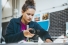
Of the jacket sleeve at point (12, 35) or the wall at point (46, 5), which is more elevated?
the wall at point (46, 5)

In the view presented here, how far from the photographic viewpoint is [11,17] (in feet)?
4.47

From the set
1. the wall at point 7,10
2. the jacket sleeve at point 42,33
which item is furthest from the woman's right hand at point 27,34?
the wall at point 7,10

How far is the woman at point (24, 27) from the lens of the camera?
134 cm

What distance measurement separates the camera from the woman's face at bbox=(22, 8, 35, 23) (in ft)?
4.51

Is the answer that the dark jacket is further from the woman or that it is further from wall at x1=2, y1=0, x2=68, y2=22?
wall at x1=2, y1=0, x2=68, y2=22

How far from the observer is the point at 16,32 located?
4.43ft

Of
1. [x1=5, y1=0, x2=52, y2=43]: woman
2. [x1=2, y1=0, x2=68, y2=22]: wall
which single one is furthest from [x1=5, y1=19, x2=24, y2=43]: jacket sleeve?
[x1=2, y1=0, x2=68, y2=22]: wall

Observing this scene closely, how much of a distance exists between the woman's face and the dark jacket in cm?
5

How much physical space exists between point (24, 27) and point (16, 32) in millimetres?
101

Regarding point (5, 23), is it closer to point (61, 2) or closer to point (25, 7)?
point (25, 7)

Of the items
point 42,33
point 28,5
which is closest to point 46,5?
point 28,5

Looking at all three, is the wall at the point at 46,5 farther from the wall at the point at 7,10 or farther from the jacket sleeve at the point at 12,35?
the jacket sleeve at the point at 12,35

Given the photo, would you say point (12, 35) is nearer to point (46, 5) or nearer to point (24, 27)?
point (24, 27)

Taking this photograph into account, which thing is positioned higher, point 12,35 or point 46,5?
point 46,5
